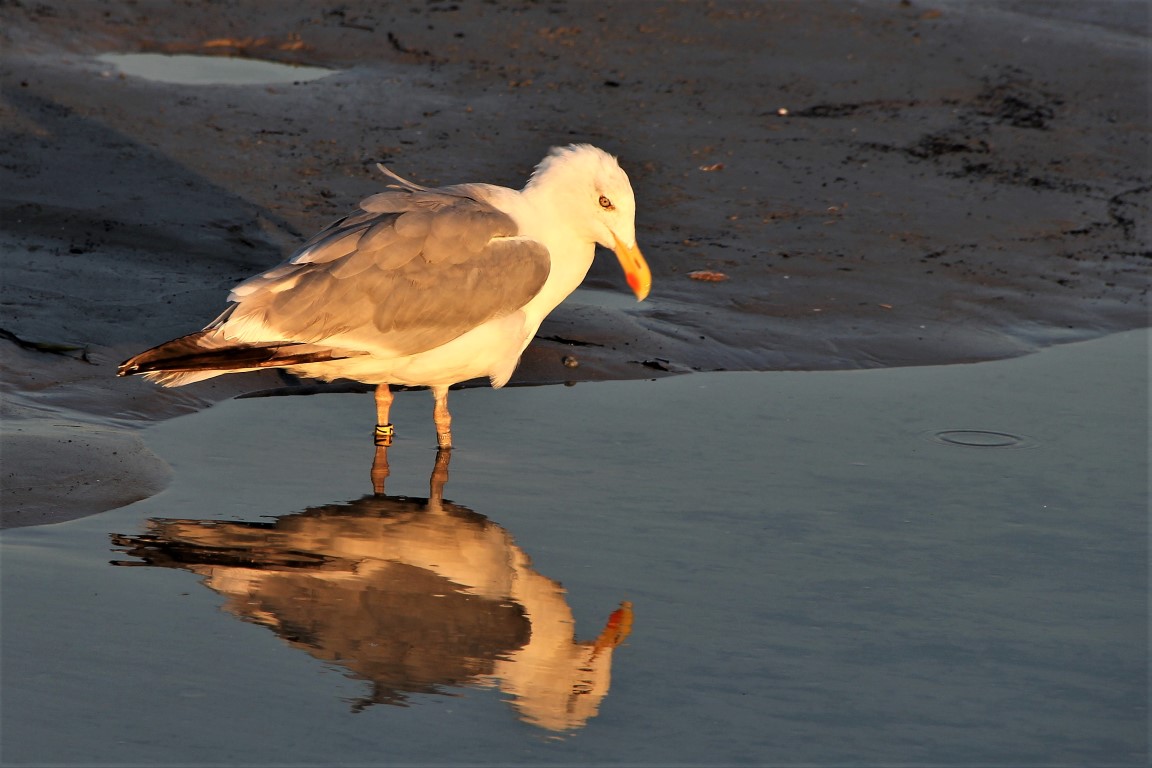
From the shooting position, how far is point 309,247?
6508 millimetres

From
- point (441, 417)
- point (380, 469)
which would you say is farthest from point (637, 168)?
point (380, 469)

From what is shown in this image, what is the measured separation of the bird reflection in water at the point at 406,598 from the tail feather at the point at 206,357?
0.67 metres

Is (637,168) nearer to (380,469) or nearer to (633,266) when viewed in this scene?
(633,266)

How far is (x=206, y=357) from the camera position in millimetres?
6129

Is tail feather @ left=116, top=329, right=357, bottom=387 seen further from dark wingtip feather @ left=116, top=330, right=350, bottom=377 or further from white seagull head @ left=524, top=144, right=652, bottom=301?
white seagull head @ left=524, top=144, right=652, bottom=301

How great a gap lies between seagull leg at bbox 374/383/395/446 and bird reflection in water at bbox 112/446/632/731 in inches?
26.6

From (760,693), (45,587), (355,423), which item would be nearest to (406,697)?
(760,693)

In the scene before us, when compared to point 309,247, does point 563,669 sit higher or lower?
lower

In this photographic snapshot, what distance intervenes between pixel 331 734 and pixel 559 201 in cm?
310

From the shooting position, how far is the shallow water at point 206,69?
39.9 feet

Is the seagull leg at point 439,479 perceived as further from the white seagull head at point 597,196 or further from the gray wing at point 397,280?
the white seagull head at point 597,196

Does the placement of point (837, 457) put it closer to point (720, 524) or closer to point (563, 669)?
point (720, 524)

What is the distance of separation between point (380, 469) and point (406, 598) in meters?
1.38

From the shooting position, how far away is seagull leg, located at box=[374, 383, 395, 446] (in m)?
6.77
